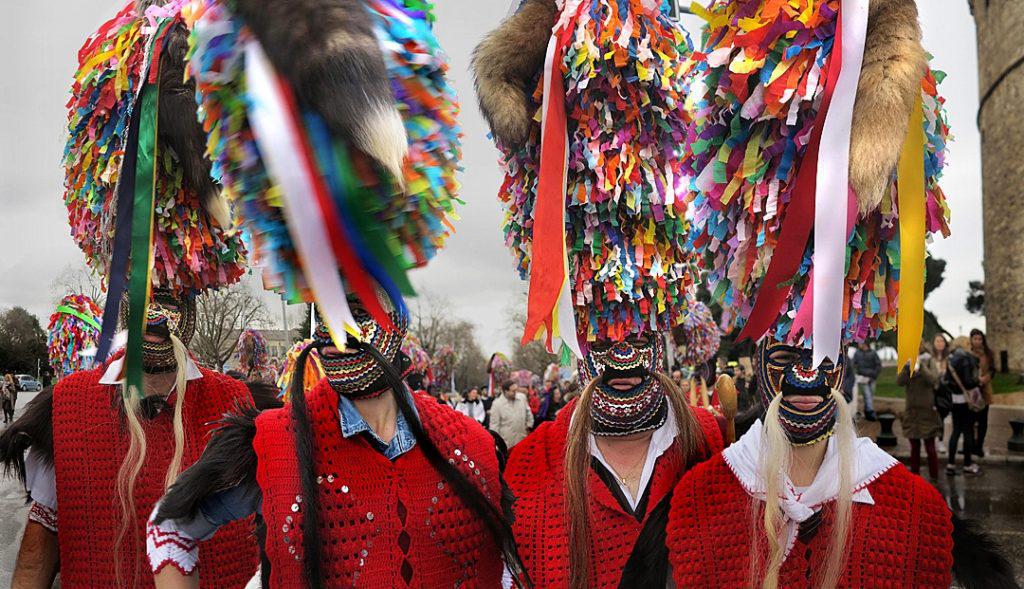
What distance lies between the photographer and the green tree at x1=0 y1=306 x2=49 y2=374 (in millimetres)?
7746

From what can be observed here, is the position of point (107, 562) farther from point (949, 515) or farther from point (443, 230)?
point (949, 515)

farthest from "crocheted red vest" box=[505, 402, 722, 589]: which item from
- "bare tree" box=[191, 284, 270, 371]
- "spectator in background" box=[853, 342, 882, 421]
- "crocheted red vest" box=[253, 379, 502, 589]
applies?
"spectator in background" box=[853, 342, 882, 421]

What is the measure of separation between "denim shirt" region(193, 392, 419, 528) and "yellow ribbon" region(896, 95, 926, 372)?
1362 mm

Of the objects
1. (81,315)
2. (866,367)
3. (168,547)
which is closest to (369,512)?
(168,547)

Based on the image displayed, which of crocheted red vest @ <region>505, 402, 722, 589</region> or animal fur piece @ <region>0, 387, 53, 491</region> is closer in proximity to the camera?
crocheted red vest @ <region>505, 402, 722, 589</region>

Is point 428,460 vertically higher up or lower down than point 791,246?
lower down

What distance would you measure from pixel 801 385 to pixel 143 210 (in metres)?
1.95

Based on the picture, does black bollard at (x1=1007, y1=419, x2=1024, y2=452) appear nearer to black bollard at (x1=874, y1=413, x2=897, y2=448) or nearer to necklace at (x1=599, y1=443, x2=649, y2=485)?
black bollard at (x1=874, y1=413, x2=897, y2=448)

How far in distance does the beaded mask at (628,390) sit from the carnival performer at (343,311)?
67 cm

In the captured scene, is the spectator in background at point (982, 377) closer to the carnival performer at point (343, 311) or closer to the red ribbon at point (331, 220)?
the carnival performer at point (343, 311)

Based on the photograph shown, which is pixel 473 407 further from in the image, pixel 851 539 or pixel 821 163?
pixel 821 163

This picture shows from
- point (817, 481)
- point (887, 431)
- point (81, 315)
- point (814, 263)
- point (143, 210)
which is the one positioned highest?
point (143, 210)

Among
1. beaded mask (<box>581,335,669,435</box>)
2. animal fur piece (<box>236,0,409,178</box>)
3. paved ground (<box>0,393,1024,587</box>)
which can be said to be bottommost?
paved ground (<box>0,393,1024,587</box>)

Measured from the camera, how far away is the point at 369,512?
84.5 inches
